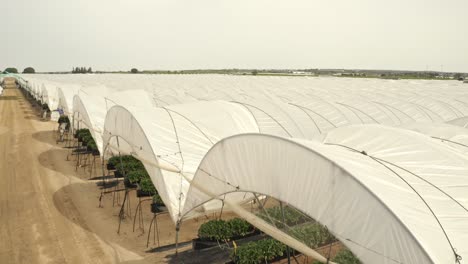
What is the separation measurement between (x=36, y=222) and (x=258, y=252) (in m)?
9.59

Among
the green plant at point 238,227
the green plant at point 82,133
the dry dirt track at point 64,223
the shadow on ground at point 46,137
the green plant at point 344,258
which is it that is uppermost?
the green plant at point 344,258

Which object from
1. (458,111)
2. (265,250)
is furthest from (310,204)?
(458,111)

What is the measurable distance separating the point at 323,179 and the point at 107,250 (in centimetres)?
888

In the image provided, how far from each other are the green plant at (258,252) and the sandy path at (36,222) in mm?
4369

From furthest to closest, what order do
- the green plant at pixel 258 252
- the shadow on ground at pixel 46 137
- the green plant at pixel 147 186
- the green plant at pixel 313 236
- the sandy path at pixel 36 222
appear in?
the shadow on ground at pixel 46 137 → the green plant at pixel 147 186 → the sandy path at pixel 36 222 → the green plant at pixel 258 252 → the green plant at pixel 313 236

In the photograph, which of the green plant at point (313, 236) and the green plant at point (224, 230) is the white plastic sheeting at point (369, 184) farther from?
the green plant at point (224, 230)

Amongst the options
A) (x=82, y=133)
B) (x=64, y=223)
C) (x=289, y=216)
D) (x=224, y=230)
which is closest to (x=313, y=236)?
(x=289, y=216)

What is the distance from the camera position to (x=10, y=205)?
16000 mm

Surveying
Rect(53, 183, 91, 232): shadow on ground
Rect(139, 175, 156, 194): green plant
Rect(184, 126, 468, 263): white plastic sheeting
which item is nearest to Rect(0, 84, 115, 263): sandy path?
Rect(53, 183, 91, 232): shadow on ground

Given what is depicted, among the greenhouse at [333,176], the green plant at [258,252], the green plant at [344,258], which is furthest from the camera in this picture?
the green plant at [258,252]

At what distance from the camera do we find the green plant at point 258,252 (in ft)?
34.0

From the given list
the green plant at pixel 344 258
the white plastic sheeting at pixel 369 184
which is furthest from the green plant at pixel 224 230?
the green plant at pixel 344 258

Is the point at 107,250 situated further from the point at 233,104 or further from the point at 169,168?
the point at 233,104

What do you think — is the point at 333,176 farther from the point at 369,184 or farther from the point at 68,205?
the point at 68,205
